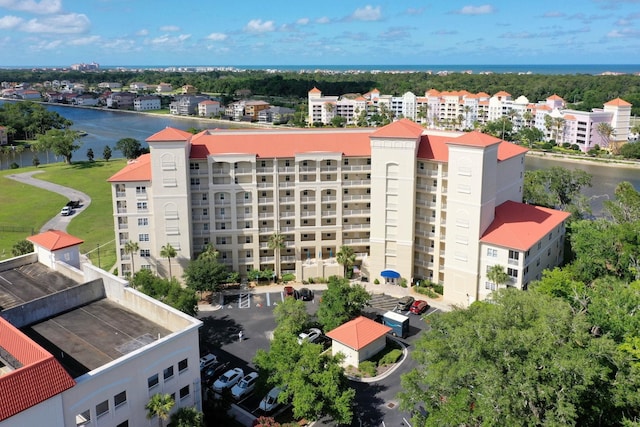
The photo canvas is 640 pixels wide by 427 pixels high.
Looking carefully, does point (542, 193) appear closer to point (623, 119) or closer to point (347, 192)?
point (347, 192)

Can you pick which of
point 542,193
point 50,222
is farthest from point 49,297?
point 542,193

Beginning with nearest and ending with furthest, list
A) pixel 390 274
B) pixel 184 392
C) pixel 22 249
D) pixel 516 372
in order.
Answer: pixel 516 372 → pixel 184 392 → pixel 22 249 → pixel 390 274

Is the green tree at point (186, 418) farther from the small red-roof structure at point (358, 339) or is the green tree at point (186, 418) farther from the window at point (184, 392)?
the small red-roof structure at point (358, 339)

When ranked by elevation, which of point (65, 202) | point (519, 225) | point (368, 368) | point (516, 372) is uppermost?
point (519, 225)

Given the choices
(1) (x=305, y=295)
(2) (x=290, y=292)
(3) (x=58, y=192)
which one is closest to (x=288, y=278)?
(2) (x=290, y=292)

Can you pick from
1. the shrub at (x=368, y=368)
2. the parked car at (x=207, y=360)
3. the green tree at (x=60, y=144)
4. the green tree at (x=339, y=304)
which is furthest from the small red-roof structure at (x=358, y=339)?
the green tree at (x=60, y=144)

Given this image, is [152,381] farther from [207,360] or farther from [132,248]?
[132,248]
